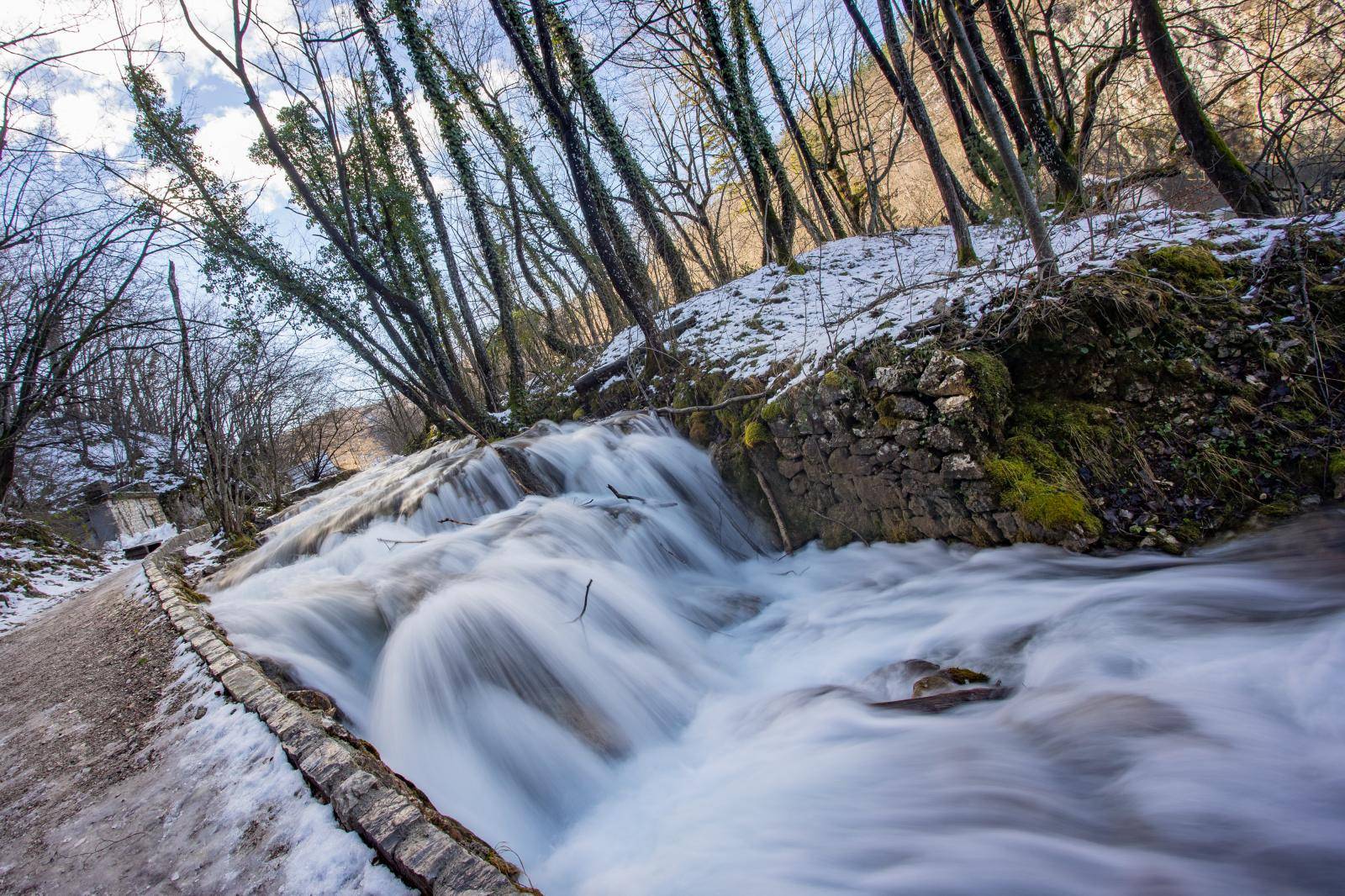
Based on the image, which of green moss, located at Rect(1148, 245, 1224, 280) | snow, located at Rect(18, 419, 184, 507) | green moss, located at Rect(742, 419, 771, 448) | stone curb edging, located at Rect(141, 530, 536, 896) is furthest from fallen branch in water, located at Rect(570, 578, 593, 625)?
snow, located at Rect(18, 419, 184, 507)

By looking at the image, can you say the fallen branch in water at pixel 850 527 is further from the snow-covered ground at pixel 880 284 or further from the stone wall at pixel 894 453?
the snow-covered ground at pixel 880 284

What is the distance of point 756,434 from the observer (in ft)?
19.8

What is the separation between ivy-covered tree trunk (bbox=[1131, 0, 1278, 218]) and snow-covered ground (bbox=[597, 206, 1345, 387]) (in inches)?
21.2

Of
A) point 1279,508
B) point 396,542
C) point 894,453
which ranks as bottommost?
point 1279,508

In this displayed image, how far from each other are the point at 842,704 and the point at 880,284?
624 cm

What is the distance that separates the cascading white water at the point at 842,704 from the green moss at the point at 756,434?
A: 1309 mm

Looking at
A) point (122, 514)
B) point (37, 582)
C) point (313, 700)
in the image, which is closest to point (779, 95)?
point (313, 700)

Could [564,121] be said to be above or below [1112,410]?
above

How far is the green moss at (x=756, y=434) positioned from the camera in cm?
601

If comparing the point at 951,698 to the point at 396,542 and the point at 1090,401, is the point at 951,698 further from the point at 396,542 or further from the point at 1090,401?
the point at 396,542

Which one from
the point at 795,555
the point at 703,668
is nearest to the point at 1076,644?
the point at 703,668

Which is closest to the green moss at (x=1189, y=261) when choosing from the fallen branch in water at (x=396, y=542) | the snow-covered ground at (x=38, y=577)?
the fallen branch in water at (x=396, y=542)

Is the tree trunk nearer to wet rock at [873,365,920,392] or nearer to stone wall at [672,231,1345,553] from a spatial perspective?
stone wall at [672,231,1345,553]

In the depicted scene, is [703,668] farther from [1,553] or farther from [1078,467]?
[1,553]
